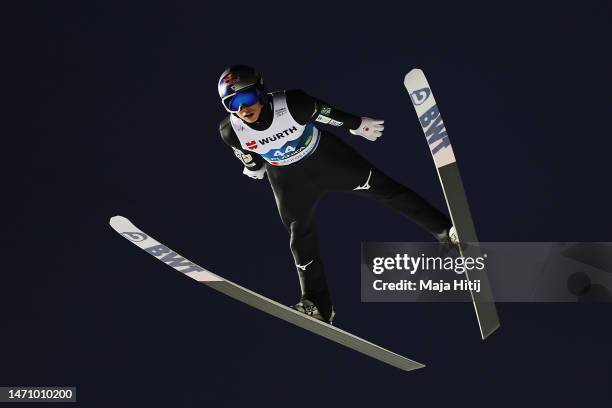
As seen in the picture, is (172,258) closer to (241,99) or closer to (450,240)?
(241,99)

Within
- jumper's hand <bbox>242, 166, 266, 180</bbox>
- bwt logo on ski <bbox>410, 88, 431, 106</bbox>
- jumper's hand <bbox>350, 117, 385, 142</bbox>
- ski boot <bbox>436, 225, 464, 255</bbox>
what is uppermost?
bwt logo on ski <bbox>410, 88, 431, 106</bbox>

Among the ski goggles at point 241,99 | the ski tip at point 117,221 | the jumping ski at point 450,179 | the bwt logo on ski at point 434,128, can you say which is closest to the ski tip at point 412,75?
the jumping ski at point 450,179

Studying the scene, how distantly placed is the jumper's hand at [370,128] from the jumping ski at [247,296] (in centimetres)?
84

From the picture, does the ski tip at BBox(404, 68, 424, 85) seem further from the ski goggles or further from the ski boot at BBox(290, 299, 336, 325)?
the ski boot at BBox(290, 299, 336, 325)

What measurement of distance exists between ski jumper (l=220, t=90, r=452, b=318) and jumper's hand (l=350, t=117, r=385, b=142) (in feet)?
0.09

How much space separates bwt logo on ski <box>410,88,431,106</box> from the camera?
13.9ft

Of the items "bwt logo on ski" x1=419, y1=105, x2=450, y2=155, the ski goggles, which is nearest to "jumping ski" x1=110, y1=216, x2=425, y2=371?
the ski goggles

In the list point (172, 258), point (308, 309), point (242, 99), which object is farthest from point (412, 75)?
point (172, 258)

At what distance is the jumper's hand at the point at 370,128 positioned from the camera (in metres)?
4.23

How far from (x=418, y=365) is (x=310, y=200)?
94 cm

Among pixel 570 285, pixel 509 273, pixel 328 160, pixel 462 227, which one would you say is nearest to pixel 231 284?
pixel 328 160

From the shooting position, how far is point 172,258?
14.9 feet

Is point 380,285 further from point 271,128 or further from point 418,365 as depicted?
point 271,128

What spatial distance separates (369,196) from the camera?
446 cm
